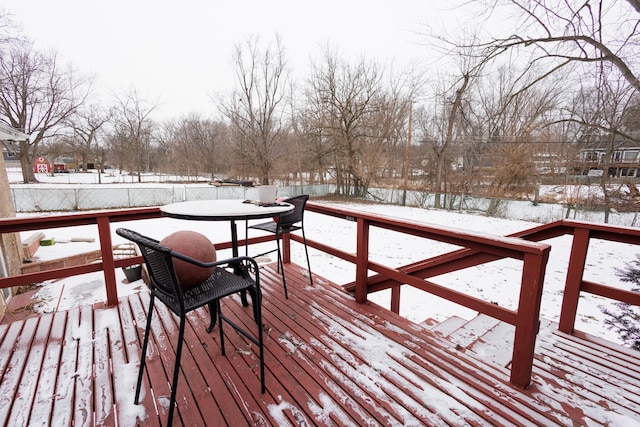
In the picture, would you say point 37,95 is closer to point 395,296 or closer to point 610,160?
point 395,296

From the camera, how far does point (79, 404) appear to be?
1.31m

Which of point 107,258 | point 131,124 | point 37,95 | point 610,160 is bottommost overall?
point 107,258

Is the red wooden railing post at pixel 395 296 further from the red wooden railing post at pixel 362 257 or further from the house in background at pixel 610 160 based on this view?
the house in background at pixel 610 160

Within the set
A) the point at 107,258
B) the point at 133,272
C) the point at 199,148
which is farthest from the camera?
the point at 199,148

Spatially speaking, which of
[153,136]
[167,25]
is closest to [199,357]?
[167,25]

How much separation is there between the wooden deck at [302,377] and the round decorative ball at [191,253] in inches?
20.9

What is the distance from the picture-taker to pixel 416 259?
19.4ft

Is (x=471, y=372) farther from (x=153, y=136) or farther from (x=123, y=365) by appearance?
(x=153, y=136)

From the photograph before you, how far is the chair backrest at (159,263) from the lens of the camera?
104 centimetres

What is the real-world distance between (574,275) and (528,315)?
2.93 feet

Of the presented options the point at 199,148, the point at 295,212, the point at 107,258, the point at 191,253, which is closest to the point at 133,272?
the point at 107,258

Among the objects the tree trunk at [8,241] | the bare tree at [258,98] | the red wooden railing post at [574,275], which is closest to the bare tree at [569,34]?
the red wooden railing post at [574,275]

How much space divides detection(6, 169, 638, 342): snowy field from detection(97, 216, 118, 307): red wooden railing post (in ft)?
9.65

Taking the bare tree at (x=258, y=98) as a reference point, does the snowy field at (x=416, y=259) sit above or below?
below
